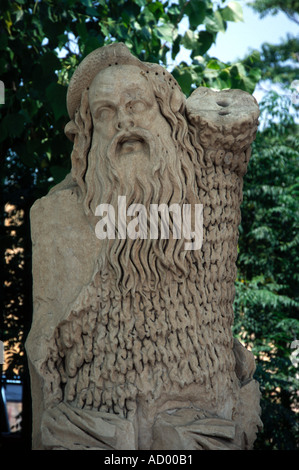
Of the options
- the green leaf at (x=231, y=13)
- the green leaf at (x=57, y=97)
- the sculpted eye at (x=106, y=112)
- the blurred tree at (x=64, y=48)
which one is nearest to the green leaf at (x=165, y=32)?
the blurred tree at (x=64, y=48)

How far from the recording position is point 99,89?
114 inches

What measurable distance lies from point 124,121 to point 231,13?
214cm

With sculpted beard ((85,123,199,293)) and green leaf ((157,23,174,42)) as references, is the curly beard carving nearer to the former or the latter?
sculpted beard ((85,123,199,293))

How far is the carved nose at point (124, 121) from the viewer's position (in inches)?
113

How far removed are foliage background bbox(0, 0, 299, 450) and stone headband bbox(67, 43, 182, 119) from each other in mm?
998

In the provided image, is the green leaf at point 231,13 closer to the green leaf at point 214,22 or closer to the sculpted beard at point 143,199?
the green leaf at point 214,22

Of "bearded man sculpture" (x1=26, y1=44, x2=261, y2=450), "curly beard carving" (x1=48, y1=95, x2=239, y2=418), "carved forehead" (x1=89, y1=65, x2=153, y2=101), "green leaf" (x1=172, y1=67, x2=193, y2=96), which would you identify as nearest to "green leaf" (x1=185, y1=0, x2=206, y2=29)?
"green leaf" (x1=172, y1=67, x2=193, y2=96)

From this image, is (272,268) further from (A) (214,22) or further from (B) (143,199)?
(B) (143,199)

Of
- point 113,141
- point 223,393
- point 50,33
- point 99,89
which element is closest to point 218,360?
point 223,393

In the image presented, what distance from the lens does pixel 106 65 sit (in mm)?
2988

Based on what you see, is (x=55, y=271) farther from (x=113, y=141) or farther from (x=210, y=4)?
(x=210, y=4)

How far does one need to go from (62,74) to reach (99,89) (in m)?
2.35

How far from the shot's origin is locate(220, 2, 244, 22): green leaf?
4.61 m

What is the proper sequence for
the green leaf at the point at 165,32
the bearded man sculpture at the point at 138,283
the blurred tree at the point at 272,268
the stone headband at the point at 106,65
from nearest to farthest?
1. the bearded man sculpture at the point at 138,283
2. the stone headband at the point at 106,65
3. the green leaf at the point at 165,32
4. the blurred tree at the point at 272,268
